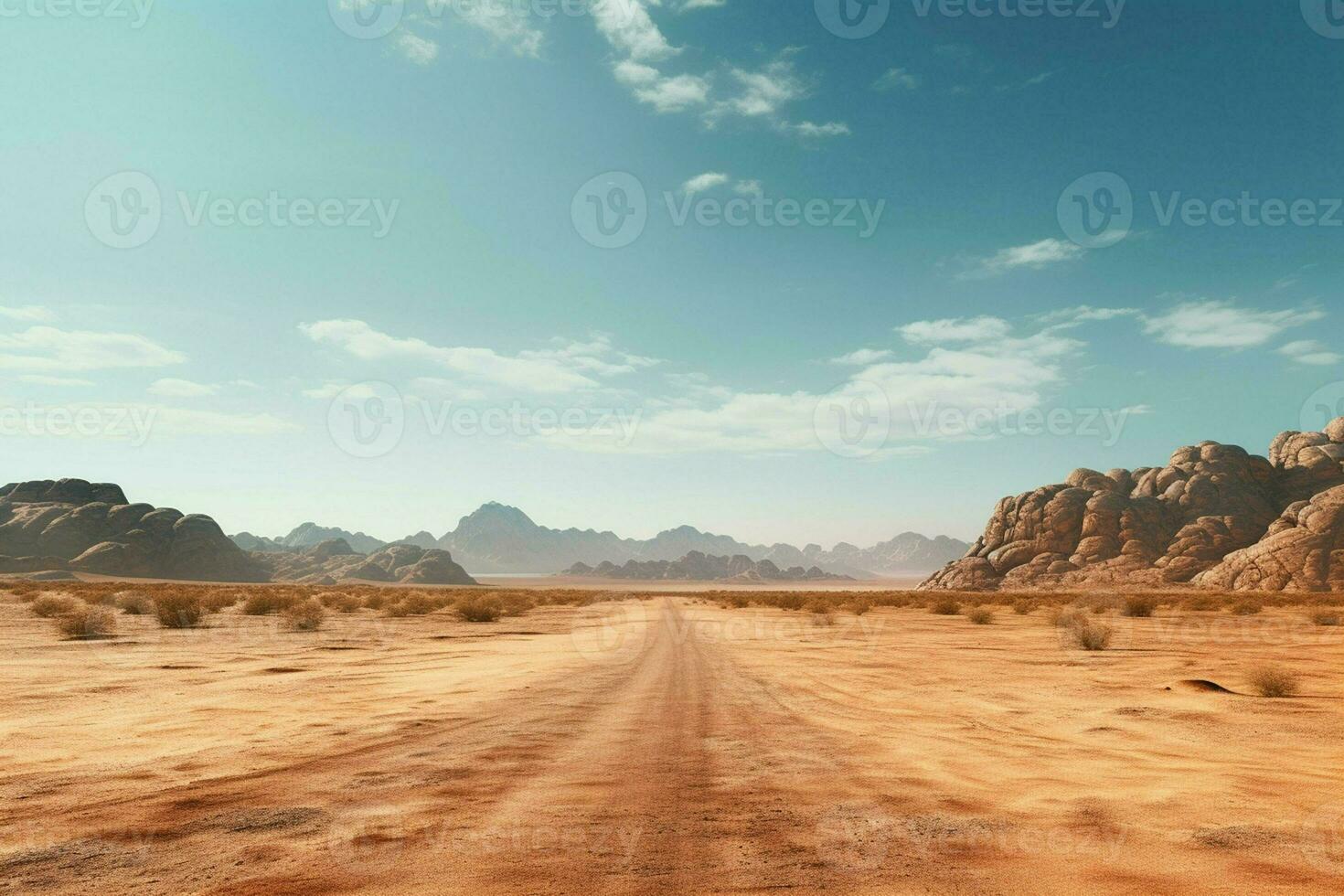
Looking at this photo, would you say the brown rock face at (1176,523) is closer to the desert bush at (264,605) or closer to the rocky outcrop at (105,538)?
the desert bush at (264,605)

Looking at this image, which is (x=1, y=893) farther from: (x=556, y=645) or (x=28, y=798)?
(x=556, y=645)

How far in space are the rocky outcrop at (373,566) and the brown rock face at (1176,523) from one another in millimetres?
123065

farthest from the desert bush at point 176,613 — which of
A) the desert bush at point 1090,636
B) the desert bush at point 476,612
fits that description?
the desert bush at point 1090,636

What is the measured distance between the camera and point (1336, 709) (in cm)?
998

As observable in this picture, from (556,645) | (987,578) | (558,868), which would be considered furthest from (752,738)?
(987,578)

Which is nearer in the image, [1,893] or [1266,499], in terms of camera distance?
[1,893]

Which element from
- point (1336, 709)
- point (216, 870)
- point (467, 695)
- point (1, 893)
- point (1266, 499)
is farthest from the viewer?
point (1266, 499)

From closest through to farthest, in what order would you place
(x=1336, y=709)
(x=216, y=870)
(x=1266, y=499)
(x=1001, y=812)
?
(x=216, y=870), (x=1001, y=812), (x=1336, y=709), (x=1266, y=499)

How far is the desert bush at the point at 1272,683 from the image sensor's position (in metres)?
10.9

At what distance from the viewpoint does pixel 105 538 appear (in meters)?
124

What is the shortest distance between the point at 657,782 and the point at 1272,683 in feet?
37.3

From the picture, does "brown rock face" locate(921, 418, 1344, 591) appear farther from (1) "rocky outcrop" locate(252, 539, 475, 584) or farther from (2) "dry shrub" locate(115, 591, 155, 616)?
(1) "rocky outcrop" locate(252, 539, 475, 584)

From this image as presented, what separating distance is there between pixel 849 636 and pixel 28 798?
22.5 metres

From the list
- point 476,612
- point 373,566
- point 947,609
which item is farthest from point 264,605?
point 373,566
